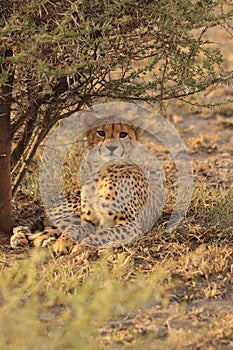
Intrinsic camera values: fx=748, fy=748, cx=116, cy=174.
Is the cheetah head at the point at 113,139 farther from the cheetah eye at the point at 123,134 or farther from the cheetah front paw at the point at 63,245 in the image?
the cheetah front paw at the point at 63,245

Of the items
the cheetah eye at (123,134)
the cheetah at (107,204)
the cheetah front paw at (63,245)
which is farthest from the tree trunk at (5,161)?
the cheetah eye at (123,134)

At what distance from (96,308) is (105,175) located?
1669mm

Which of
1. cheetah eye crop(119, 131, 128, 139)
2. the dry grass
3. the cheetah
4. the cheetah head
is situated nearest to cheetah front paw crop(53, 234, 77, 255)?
the cheetah

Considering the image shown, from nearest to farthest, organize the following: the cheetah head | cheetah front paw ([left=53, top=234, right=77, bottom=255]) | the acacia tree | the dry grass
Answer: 1. the dry grass
2. the acacia tree
3. cheetah front paw ([left=53, top=234, right=77, bottom=255])
4. the cheetah head

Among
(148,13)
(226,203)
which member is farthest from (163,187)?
(148,13)

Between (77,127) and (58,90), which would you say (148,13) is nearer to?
(58,90)

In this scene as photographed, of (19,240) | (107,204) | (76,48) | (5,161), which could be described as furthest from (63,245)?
(76,48)

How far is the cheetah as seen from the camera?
4.70 meters

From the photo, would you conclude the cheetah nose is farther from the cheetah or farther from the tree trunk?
the tree trunk

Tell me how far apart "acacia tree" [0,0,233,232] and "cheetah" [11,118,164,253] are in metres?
0.29

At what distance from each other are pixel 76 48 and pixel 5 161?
1004mm

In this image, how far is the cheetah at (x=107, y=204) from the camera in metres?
4.70

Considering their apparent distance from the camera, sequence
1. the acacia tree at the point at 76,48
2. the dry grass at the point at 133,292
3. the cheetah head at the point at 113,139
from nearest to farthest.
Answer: the dry grass at the point at 133,292, the acacia tree at the point at 76,48, the cheetah head at the point at 113,139

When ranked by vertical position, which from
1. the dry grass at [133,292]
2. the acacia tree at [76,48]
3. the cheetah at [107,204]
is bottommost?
the dry grass at [133,292]
